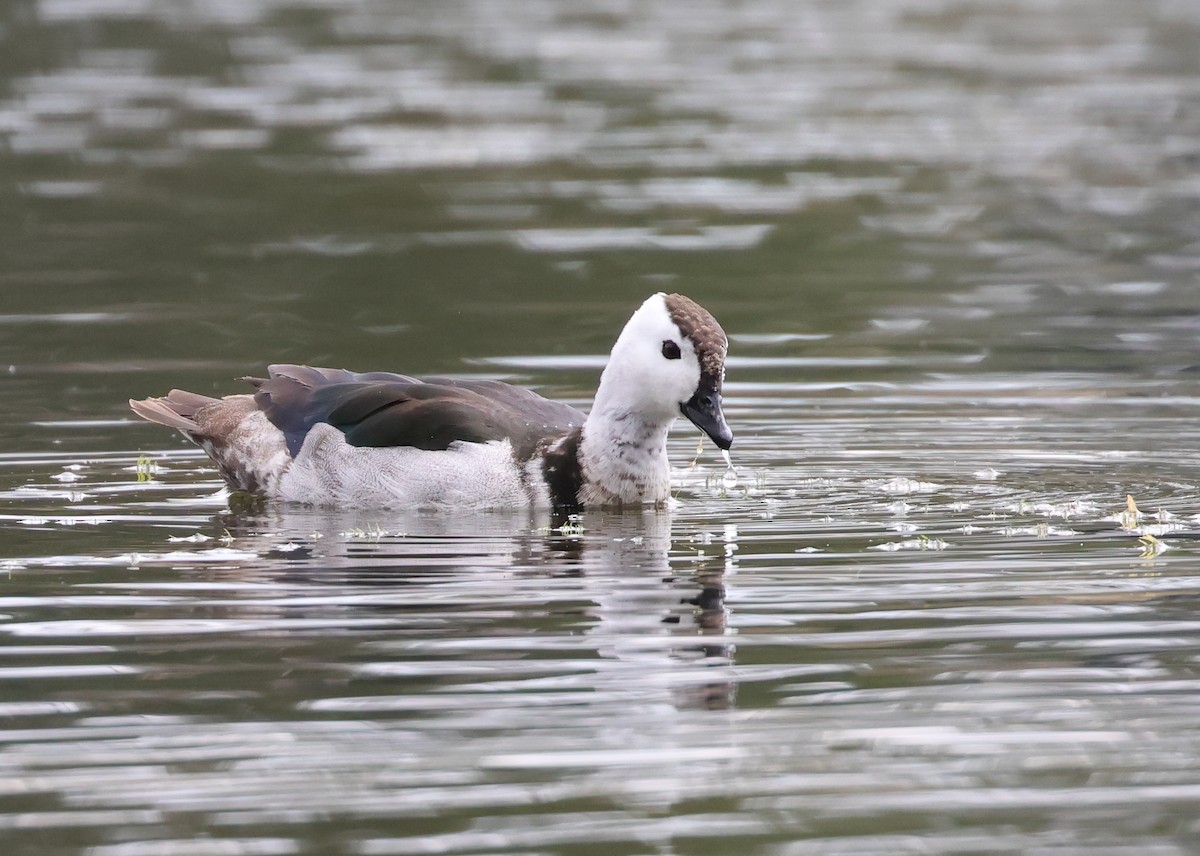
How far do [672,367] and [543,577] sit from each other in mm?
2061

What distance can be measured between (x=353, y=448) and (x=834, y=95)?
1939 cm

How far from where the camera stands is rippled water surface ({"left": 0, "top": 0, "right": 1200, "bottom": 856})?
7512mm

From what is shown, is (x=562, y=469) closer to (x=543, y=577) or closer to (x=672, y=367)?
(x=672, y=367)

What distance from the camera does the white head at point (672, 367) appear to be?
39.8 feet

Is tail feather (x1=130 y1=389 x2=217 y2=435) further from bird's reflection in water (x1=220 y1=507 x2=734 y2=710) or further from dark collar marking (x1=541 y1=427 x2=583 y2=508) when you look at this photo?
dark collar marking (x1=541 y1=427 x2=583 y2=508)

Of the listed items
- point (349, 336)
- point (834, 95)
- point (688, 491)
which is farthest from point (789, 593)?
point (834, 95)

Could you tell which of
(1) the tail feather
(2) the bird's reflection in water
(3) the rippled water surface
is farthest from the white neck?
(1) the tail feather

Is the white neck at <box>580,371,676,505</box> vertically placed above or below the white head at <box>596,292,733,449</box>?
below

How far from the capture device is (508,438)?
12.4 m

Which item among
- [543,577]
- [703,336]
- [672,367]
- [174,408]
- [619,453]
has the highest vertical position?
[703,336]

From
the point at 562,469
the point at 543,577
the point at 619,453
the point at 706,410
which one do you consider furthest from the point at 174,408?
the point at 543,577

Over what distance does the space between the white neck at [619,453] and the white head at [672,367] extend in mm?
20

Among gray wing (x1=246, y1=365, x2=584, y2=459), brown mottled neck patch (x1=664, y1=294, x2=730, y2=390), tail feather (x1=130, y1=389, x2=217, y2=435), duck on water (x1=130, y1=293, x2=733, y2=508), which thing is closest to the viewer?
brown mottled neck patch (x1=664, y1=294, x2=730, y2=390)

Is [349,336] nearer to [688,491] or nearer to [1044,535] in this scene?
[688,491]
